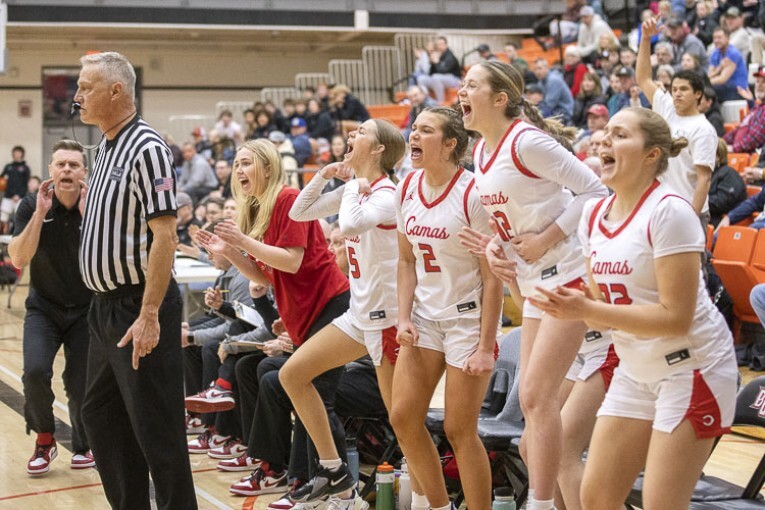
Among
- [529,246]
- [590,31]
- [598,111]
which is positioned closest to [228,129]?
[590,31]

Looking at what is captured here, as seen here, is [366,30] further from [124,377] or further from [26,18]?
[124,377]

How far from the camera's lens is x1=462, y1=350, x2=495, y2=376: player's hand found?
4102 millimetres

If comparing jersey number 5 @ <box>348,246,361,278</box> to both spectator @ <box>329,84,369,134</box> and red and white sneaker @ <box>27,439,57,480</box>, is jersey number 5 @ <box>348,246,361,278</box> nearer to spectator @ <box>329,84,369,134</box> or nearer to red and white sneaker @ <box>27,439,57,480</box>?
red and white sneaker @ <box>27,439,57,480</box>

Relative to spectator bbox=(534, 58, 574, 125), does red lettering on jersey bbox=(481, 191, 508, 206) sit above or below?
below

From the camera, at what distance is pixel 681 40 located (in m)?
13.3

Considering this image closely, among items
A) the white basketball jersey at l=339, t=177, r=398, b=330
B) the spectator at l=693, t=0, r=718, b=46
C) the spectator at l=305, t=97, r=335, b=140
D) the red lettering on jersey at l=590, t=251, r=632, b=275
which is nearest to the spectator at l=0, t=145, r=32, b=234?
the spectator at l=305, t=97, r=335, b=140

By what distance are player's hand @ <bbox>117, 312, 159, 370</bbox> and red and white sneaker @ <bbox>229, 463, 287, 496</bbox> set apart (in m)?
1.78

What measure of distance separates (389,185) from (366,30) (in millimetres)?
17202

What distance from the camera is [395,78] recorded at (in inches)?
844

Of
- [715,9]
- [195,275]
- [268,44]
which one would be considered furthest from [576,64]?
[268,44]

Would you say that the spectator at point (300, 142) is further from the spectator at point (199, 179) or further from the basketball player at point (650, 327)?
the basketball player at point (650, 327)

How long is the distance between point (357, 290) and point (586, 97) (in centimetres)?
894

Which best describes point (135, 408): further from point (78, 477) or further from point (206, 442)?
point (206, 442)

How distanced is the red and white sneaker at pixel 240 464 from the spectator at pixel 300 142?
10547 mm
